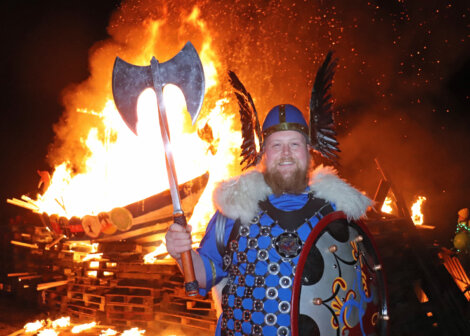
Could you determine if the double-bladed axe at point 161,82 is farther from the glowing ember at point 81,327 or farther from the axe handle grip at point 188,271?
the glowing ember at point 81,327

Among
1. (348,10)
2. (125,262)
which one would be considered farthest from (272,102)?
(125,262)

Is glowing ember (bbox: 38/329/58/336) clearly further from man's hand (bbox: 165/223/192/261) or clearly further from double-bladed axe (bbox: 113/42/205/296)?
double-bladed axe (bbox: 113/42/205/296)

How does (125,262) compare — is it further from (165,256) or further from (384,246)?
(384,246)

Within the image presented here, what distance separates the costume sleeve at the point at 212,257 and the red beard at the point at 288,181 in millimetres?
447

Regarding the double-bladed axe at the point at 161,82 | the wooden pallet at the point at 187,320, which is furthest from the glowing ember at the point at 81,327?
the double-bladed axe at the point at 161,82

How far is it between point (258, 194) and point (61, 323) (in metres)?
6.62

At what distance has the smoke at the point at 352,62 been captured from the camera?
1018 centimetres

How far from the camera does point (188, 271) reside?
1857 mm

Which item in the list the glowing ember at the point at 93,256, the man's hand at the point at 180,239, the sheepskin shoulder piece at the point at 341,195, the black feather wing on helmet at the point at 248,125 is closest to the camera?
the man's hand at the point at 180,239

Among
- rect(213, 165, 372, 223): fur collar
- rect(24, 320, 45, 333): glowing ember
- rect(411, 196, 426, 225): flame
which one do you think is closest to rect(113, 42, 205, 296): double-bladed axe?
rect(213, 165, 372, 223): fur collar

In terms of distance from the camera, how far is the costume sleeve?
232 cm

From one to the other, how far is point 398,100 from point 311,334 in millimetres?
12418

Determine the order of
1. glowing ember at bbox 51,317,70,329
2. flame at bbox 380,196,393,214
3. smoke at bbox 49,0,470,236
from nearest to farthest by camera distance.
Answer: glowing ember at bbox 51,317,70,329
smoke at bbox 49,0,470,236
flame at bbox 380,196,393,214

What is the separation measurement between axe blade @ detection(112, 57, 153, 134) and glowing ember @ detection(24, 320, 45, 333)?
6.48 m
